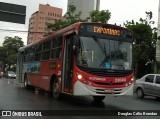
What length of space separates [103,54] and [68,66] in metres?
1.74

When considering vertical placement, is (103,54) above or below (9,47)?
below

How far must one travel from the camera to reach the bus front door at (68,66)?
45.9 ft

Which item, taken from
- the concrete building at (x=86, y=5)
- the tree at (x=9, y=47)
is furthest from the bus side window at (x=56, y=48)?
the tree at (x=9, y=47)

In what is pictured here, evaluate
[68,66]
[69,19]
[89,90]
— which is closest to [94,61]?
[89,90]

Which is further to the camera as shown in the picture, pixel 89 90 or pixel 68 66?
pixel 68 66

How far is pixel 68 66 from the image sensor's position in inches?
566

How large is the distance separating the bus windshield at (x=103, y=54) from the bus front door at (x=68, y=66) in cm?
82

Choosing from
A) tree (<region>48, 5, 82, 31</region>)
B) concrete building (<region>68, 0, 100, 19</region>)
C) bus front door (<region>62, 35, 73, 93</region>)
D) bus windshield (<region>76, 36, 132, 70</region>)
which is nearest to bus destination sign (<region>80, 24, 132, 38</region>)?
bus windshield (<region>76, 36, 132, 70</region>)

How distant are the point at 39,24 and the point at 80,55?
253 ft

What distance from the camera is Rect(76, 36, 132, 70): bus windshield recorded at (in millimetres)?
13312

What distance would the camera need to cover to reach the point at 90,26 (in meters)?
14.0

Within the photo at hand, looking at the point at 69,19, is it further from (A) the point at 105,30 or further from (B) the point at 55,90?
(A) the point at 105,30

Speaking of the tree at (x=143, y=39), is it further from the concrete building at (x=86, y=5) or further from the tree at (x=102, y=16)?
the concrete building at (x=86, y=5)

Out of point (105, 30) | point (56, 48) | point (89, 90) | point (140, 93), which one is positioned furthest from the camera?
point (140, 93)
